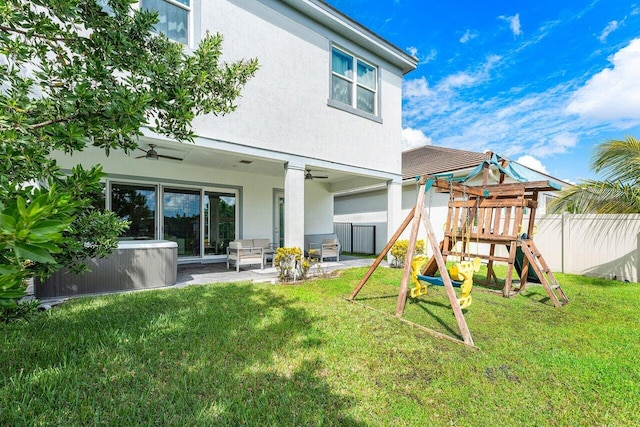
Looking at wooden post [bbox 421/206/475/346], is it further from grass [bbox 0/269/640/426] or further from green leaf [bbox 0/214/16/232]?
green leaf [bbox 0/214/16/232]

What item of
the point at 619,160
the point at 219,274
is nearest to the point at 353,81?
the point at 219,274

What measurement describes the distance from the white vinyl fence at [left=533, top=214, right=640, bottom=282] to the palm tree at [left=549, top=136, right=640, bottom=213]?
0.55m

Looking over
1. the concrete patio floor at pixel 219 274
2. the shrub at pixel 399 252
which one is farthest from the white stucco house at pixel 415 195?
the concrete patio floor at pixel 219 274

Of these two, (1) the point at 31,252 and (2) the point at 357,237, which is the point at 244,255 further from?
(2) the point at 357,237

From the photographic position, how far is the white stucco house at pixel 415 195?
38.2 ft

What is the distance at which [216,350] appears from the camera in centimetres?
324

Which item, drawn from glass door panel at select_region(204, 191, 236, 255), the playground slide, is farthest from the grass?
glass door panel at select_region(204, 191, 236, 255)

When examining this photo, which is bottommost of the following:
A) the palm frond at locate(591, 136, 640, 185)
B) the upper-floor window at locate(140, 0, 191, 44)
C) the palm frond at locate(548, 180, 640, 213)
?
the palm frond at locate(548, 180, 640, 213)

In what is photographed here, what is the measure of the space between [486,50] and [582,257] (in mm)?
10758

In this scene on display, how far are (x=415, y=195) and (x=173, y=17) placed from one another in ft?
35.1

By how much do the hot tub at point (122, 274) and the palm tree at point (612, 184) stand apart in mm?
10430

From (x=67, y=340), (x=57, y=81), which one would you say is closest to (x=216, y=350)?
(x=67, y=340)

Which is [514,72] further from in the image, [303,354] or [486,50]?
[303,354]

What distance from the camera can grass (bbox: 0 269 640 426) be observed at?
223cm
